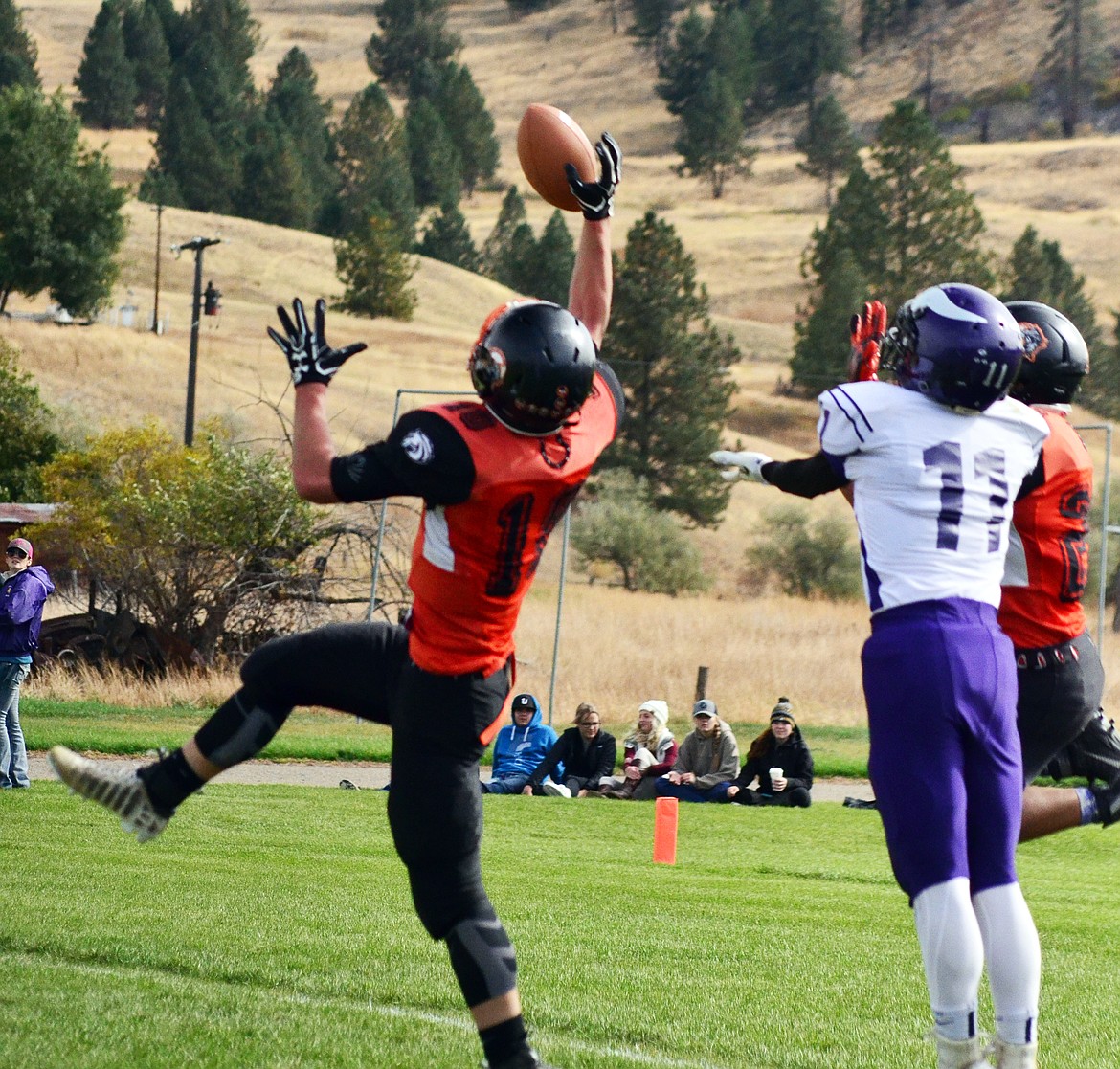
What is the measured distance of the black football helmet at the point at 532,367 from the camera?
434 centimetres

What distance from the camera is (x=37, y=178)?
2645 inches

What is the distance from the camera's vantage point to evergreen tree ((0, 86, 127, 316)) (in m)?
66.4

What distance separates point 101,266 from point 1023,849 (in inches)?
2329

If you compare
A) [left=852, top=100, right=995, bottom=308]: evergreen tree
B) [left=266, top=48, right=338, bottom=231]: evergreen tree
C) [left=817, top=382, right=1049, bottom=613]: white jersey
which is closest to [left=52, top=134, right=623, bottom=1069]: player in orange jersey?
[left=817, top=382, right=1049, bottom=613]: white jersey

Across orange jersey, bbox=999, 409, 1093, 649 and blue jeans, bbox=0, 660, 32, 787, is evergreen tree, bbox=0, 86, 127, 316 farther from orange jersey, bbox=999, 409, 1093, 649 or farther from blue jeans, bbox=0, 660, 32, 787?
orange jersey, bbox=999, 409, 1093, 649

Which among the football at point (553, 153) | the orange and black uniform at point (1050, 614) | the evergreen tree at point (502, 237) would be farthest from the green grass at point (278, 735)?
the evergreen tree at point (502, 237)

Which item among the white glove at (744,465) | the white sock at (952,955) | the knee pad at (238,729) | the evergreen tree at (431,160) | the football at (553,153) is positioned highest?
the evergreen tree at (431,160)

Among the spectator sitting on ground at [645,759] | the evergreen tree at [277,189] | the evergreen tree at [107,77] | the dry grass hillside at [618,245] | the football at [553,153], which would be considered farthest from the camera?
the evergreen tree at [107,77]

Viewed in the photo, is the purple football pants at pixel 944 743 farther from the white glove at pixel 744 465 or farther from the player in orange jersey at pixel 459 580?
the player in orange jersey at pixel 459 580

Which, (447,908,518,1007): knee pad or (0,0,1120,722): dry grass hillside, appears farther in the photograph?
(0,0,1120,722): dry grass hillside

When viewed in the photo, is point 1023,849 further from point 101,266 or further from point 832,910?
point 101,266

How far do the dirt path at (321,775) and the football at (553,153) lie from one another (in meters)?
10.8

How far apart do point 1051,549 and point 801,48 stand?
120 metres

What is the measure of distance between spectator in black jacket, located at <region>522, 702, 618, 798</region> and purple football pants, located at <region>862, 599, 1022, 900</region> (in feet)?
39.3
